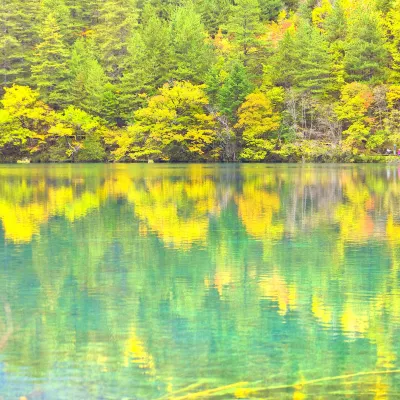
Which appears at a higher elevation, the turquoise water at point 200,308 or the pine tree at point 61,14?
the pine tree at point 61,14

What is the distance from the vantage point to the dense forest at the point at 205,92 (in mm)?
42375

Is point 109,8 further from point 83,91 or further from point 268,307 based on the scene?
point 268,307

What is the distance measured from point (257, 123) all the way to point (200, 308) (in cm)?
3737

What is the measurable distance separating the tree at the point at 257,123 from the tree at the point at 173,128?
7.46 ft

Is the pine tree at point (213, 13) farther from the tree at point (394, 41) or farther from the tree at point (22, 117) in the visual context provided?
the tree at point (22, 117)

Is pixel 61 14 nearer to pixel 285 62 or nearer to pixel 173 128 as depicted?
pixel 173 128

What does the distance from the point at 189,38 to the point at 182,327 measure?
45271 mm

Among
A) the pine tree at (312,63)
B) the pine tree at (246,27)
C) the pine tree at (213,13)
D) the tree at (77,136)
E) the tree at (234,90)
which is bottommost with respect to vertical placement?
the tree at (77,136)

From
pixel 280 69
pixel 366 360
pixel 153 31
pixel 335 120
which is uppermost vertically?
pixel 153 31

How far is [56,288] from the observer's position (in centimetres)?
627

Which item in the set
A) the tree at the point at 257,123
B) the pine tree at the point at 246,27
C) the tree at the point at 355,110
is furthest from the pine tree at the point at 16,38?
the tree at the point at 355,110

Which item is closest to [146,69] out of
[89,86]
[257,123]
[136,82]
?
[136,82]

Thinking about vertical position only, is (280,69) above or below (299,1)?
below

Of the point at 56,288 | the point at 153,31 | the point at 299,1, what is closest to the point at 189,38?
the point at 153,31
